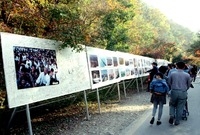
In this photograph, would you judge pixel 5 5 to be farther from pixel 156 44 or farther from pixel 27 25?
pixel 156 44

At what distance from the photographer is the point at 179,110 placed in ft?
31.4

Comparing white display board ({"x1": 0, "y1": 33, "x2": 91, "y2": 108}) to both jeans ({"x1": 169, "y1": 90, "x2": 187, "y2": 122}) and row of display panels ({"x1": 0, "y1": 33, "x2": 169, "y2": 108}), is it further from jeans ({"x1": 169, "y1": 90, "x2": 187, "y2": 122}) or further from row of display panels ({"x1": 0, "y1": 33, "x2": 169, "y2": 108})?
jeans ({"x1": 169, "y1": 90, "x2": 187, "y2": 122})

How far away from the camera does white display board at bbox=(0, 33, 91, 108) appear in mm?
6566

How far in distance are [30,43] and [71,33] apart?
2179 mm

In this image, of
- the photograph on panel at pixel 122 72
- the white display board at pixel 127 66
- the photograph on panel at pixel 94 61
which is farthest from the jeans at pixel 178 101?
the photograph on panel at pixel 122 72

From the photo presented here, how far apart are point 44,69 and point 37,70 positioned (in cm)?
36

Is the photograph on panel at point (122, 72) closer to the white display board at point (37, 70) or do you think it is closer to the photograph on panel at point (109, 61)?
the photograph on panel at point (109, 61)

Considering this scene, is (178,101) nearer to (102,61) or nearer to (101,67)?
(101,67)

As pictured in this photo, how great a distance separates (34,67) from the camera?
24.6 feet

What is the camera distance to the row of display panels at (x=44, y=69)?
6.60 meters

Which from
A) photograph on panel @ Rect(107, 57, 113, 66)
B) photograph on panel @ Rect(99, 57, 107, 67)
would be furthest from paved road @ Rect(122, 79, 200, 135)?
photograph on panel @ Rect(107, 57, 113, 66)

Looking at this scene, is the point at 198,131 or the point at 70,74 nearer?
the point at 198,131

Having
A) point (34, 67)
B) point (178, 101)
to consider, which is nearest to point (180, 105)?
point (178, 101)

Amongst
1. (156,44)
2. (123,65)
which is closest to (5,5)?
(123,65)
